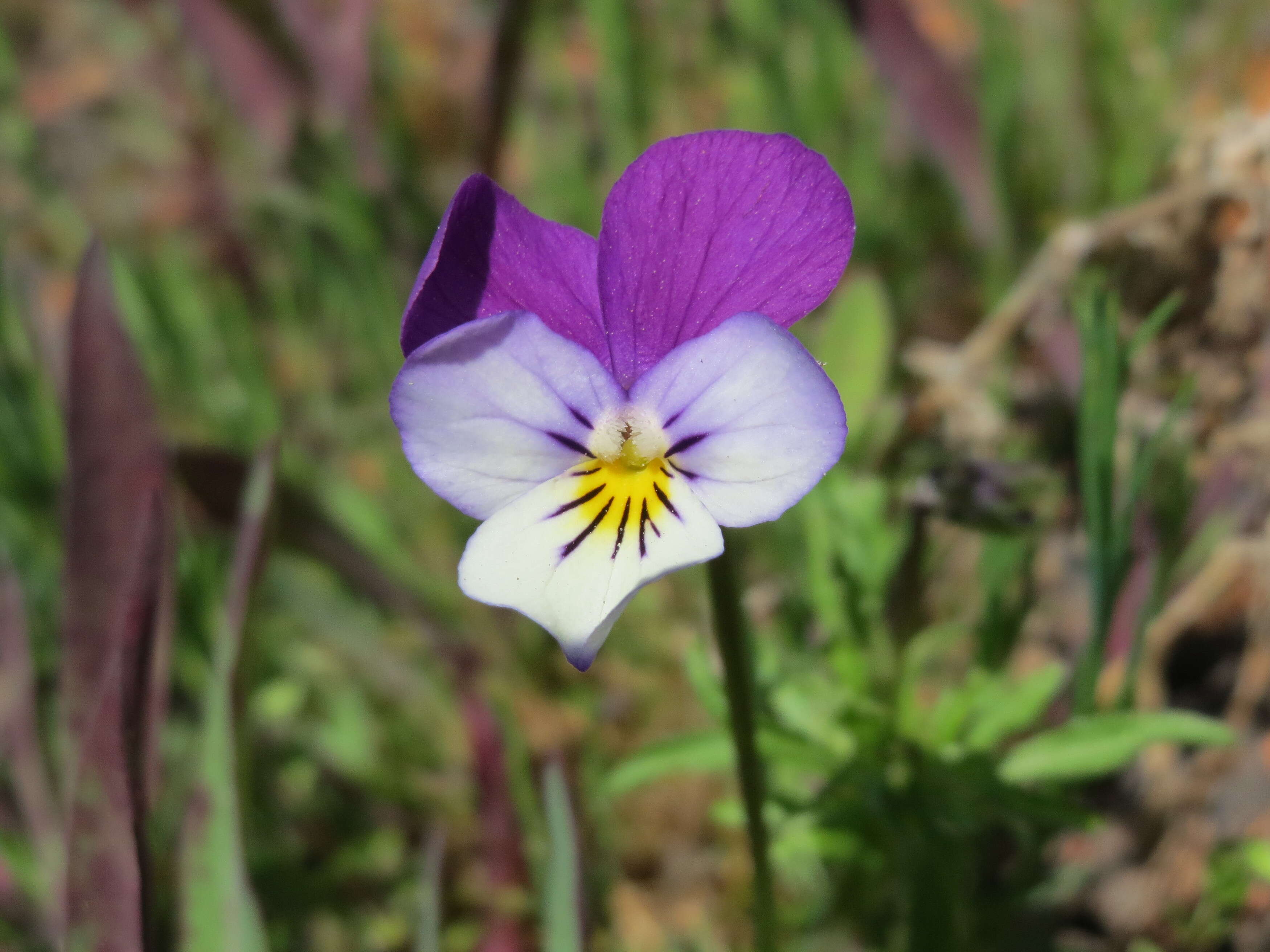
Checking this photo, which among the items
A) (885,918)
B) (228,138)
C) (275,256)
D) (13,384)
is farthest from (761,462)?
(228,138)

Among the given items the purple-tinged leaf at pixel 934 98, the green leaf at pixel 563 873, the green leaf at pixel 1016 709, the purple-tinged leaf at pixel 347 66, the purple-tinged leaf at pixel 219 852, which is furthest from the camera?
the purple-tinged leaf at pixel 347 66

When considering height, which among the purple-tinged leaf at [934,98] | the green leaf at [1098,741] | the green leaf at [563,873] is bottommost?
the green leaf at [563,873]

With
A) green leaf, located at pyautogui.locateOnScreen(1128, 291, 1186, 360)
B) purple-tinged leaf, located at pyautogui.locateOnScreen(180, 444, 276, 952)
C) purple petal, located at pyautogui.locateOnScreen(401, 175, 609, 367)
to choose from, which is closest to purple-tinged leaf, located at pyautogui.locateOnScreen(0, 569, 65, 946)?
purple-tinged leaf, located at pyautogui.locateOnScreen(180, 444, 276, 952)

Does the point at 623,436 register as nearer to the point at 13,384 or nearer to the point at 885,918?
the point at 885,918

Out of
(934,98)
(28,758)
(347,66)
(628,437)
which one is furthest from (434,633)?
(934,98)

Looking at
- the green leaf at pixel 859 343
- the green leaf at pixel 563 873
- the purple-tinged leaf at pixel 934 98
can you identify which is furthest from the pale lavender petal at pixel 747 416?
the purple-tinged leaf at pixel 934 98

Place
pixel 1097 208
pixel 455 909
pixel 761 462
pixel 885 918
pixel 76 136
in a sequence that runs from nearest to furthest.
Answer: pixel 761 462 → pixel 885 918 → pixel 455 909 → pixel 1097 208 → pixel 76 136

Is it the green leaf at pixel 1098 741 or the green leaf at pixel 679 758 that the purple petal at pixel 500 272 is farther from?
the green leaf at pixel 1098 741

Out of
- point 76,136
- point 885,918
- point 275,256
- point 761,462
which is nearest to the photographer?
point 761,462
